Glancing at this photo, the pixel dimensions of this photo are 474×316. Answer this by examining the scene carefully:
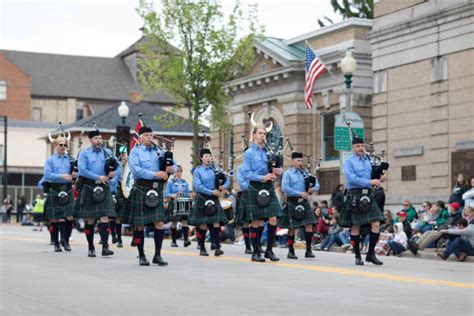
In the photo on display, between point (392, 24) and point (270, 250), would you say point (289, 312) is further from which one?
point (392, 24)

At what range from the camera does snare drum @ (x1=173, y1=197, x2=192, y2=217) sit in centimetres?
2030

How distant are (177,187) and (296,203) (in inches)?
227

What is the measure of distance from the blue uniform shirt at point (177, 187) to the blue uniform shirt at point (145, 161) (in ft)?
25.0

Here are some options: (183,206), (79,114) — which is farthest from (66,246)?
(79,114)

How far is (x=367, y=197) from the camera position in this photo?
49.1ft

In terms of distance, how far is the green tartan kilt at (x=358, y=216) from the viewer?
48.9ft

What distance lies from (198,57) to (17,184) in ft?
125

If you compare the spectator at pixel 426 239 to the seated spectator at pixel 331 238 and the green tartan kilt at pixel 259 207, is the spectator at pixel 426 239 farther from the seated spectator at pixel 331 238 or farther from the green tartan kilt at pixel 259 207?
the green tartan kilt at pixel 259 207

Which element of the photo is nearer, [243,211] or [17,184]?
[243,211]

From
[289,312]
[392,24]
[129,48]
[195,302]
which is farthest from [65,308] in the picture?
[129,48]

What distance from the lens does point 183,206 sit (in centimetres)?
2045

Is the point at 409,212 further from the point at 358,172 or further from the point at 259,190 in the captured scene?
the point at 259,190

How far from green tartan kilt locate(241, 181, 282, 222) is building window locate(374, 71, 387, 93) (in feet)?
45.6

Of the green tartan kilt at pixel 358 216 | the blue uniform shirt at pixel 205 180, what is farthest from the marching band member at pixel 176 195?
the green tartan kilt at pixel 358 216
